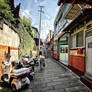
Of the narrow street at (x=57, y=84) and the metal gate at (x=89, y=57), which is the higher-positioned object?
the metal gate at (x=89, y=57)

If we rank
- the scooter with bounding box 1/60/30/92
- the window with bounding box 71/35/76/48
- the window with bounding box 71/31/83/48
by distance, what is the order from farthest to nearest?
the window with bounding box 71/35/76/48 < the window with bounding box 71/31/83/48 < the scooter with bounding box 1/60/30/92

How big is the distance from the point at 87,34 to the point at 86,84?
273 cm

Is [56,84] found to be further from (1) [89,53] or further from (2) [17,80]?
(1) [89,53]

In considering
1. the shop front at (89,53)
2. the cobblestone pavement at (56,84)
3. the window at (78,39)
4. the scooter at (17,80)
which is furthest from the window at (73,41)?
the scooter at (17,80)

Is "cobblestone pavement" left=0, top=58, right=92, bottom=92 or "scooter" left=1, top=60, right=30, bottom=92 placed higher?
"scooter" left=1, top=60, right=30, bottom=92

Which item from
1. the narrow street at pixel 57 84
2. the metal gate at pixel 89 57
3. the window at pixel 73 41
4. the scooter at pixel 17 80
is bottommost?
the narrow street at pixel 57 84

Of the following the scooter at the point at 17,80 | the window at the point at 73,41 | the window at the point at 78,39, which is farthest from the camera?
the window at the point at 73,41

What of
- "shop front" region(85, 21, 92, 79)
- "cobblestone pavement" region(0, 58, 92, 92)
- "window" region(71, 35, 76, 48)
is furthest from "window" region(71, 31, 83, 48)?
"cobblestone pavement" region(0, 58, 92, 92)

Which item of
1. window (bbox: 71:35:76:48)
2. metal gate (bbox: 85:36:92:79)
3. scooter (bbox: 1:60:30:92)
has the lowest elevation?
scooter (bbox: 1:60:30:92)

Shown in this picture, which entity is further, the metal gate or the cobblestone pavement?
the metal gate

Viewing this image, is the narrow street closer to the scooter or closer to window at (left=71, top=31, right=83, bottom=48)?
the scooter

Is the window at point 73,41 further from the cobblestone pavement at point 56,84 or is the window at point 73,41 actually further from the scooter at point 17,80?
the scooter at point 17,80

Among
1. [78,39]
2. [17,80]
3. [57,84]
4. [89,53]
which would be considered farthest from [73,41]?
[17,80]

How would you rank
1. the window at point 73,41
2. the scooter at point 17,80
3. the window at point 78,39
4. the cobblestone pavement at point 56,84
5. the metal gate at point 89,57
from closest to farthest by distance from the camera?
the scooter at point 17,80 → the cobblestone pavement at point 56,84 → the metal gate at point 89,57 → the window at point 78,39 → the window at point 73,41
